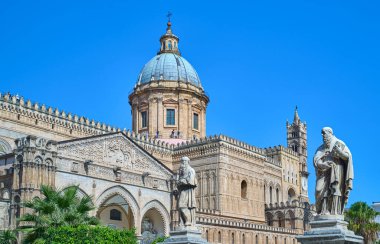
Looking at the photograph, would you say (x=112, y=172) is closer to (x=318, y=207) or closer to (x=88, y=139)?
(x=88, y=139)

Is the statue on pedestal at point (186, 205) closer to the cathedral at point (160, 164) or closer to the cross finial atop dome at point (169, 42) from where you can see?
the cathedral at point (160, 164)

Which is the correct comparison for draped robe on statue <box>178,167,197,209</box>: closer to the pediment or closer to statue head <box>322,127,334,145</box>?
statue head <box>322,127,334,145</box>

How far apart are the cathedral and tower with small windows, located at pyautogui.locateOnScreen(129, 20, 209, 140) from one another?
0.11 meters

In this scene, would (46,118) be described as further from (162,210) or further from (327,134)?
(327,134)

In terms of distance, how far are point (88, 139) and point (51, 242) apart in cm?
1752

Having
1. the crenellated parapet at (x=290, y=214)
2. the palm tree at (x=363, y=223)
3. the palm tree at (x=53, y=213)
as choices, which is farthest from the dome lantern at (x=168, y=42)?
the palm tree at (x=53, y=213)

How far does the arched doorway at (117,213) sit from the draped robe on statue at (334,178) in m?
28.9

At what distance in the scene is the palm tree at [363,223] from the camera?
47469mm

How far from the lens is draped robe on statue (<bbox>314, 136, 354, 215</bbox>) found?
9.96m

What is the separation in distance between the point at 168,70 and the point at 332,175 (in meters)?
54.2

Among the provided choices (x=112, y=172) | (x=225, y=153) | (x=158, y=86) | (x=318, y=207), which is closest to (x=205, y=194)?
(x=225, y=153)

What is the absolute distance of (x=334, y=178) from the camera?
9.98 meters

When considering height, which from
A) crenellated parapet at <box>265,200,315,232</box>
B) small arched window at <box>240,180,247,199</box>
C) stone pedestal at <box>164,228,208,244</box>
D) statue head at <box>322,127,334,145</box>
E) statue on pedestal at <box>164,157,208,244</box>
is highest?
small arched window at <box>240,180,247,199</box>

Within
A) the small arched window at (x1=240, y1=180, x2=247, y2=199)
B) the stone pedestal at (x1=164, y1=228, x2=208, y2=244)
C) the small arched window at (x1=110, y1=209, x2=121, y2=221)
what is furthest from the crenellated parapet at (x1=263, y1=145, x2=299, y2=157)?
the stone pedestal at (x1=164, y1=228, x2=208, y2=244)
